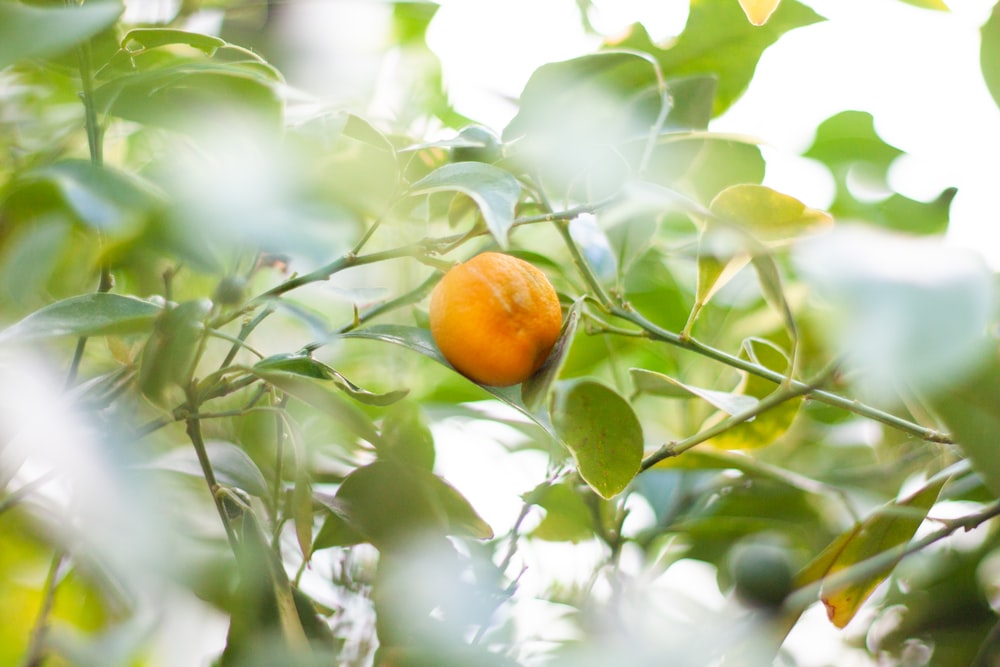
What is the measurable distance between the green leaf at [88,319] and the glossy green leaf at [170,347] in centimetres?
1

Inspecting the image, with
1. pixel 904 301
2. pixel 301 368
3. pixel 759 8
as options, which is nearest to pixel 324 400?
pixel 301 368

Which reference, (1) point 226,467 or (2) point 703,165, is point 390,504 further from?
(2) point 703,165

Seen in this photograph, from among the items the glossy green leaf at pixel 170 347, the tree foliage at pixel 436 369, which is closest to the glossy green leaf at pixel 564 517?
the tree foliage at pixel 436 369

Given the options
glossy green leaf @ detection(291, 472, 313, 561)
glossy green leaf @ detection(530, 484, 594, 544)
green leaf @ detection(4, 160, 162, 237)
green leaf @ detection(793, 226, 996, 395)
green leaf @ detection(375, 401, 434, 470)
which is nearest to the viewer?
green leaf @ detection(793, 226, 996, 395)

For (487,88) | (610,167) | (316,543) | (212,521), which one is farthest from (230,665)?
(487,88)

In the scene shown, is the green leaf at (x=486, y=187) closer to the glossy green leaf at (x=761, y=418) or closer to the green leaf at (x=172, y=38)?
the green leaf at (x=172, y=38)

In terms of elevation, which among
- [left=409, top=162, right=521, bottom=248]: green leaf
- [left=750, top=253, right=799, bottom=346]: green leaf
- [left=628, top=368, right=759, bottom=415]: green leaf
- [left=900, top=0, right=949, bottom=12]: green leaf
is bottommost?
[left=628, top=368, right=759, bottom=415]: green leaf

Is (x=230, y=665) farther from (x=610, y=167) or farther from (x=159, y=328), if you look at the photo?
(x=610, y=167)

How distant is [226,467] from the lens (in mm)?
516

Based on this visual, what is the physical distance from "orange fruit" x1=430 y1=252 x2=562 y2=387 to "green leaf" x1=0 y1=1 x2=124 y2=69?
0.22m

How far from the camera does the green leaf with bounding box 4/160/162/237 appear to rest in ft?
1.12

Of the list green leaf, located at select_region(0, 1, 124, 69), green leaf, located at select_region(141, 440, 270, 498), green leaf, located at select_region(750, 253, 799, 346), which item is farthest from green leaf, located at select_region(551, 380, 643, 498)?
green leaf, located at select_region(0, 1, 124, 69)

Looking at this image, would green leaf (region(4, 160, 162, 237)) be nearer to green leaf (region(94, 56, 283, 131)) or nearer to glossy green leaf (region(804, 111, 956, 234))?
green leaf (region(94, 56, 283, 131))

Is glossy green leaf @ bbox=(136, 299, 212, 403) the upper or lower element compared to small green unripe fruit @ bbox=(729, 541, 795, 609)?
upper
